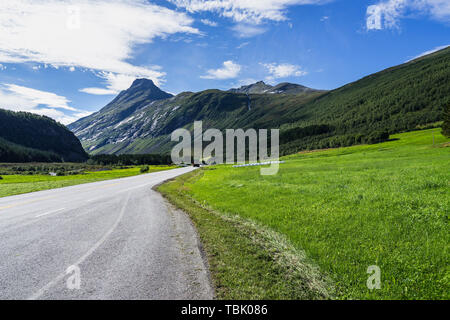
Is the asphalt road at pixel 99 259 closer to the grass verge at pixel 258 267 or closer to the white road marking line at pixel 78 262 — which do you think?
the white road marking line at pixel 78 262

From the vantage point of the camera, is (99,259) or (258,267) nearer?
(258,267)

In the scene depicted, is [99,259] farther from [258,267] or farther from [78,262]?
[258,267]

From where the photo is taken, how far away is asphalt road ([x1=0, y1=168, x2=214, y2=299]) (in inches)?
245

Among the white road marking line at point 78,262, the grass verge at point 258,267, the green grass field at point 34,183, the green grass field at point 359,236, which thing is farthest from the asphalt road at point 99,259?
the green grass field at point 34,183

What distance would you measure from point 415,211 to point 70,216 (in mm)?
19849

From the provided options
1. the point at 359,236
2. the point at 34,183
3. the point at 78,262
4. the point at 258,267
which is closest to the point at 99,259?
the point at 78,262

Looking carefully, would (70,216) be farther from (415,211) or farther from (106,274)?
(415,211)

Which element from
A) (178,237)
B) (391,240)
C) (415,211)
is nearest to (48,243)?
(178,237)

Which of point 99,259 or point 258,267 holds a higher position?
point 99,259

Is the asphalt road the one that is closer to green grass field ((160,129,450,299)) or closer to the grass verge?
the grass verge

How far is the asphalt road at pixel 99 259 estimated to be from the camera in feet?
20.4

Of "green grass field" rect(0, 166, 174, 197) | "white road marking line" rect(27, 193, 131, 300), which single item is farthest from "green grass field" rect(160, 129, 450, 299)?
"green grass field" rect(0, 166, 174, 197)

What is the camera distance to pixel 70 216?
15.0 m

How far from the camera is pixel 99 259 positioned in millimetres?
8250
